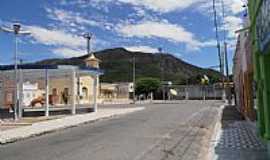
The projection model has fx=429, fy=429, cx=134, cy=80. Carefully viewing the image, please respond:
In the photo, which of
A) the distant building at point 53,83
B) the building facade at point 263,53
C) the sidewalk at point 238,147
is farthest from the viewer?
the distant building at point 53,83

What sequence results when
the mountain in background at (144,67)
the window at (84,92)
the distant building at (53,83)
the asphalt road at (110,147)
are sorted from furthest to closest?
the mountain in background at (144,67), the window at (84,92), the distant building at (53,83), the asphalt road at (110,147)

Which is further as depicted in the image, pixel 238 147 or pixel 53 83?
pixel 53 83

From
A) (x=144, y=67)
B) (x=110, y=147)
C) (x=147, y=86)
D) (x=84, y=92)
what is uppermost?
(x=144, y=67)

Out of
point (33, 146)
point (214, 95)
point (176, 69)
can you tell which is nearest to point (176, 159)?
point (33, 146)

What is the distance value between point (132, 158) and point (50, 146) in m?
3.82

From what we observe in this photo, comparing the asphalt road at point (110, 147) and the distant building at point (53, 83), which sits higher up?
the distant building at point (53, 83)

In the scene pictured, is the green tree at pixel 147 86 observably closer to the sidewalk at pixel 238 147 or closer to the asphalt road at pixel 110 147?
the asphalt road at pixel 110 147

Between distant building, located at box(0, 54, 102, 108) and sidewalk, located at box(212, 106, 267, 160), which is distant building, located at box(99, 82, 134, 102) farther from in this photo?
sidewalk, located at box(212, 106, 267, 160)

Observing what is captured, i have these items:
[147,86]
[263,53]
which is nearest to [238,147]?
[263,53]

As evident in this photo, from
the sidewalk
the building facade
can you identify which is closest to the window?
the sidewalk

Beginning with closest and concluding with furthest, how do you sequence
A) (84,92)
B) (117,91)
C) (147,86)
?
(84,92)
(117,91)
(147,86)

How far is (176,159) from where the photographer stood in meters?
11.4

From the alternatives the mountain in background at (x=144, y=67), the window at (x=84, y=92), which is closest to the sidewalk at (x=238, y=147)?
the window at (x=84, y=92)

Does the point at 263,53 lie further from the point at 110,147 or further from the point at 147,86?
the point at 147,86
